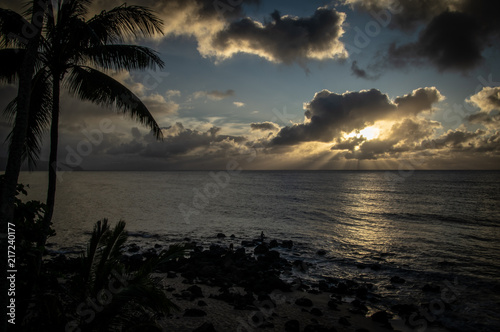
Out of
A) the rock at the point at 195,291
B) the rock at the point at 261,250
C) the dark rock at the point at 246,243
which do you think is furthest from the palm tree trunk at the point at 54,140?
the dark rock at the point at 246,243

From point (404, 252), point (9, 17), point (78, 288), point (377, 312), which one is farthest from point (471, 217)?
point (9, 17)

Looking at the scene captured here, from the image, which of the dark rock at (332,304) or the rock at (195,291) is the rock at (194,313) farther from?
the dark rock at (332,304)

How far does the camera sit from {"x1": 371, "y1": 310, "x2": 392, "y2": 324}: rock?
9.95 meters

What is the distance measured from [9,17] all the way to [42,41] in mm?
803

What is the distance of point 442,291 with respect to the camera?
42.6 feet

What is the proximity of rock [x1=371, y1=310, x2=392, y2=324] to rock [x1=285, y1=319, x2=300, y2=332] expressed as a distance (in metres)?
3.23

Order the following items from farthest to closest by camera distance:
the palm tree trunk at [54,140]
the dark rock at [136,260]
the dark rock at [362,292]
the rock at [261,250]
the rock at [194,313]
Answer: the rock at [261,250] < the dark rock at [136,260] < the dark rock at [362,292] < the rock at [194,313] < the palm tree trunk at [54,140]

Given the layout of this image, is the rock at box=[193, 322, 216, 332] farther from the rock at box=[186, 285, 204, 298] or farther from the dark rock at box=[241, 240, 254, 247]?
the dark rock at box=[241, 240, 254, 247]

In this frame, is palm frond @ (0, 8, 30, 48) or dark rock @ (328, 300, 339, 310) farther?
dark rock @ (328, 300, 339, 310)

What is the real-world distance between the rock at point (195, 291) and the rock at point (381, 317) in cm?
686

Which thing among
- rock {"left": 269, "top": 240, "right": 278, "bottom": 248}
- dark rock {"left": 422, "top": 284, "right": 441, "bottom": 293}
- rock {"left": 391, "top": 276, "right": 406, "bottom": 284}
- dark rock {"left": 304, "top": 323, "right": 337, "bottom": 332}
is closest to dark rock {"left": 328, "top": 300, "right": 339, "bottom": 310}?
dark rock {"left": 304, "top": 323, "right": 337, "bottom": 332}

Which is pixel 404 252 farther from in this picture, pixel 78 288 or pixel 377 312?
pixel 78 288

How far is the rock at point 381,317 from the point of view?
9.95 m

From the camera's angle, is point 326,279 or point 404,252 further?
point 404,252
